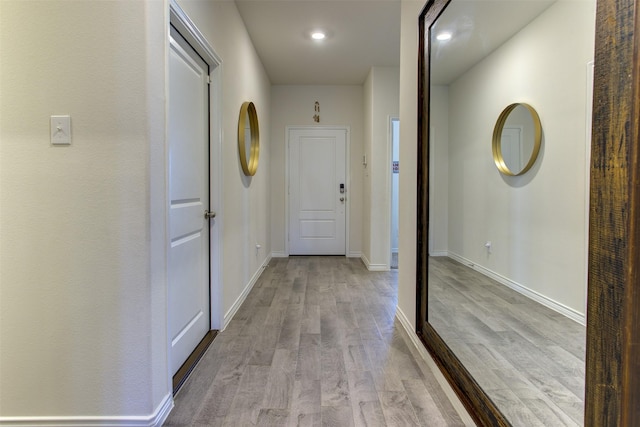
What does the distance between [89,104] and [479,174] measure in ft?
5.95

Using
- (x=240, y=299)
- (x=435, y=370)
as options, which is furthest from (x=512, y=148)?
(x=240, y=299)

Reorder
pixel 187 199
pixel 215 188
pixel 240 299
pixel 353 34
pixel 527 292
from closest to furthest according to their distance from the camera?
pixel 527 292 < pixel 187 199 < pixel 215 188 < pixel 240 299 < pixel 353 34

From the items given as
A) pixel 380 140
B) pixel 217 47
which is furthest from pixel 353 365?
pixel 380 140

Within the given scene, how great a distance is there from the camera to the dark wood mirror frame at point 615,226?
70cm

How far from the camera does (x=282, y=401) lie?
1598 mm

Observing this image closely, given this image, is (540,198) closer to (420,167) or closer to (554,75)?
(554,75)

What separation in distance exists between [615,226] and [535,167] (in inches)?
27.6

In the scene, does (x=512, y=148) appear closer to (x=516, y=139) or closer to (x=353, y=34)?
(x=516, y=139)

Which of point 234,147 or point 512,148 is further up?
point 234,147

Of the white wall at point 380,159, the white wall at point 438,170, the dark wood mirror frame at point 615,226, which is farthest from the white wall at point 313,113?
the dark wood mirror frame at point 615,226

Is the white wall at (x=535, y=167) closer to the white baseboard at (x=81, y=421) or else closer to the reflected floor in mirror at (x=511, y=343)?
the reflected floor in mirror at (x=511, y=343)

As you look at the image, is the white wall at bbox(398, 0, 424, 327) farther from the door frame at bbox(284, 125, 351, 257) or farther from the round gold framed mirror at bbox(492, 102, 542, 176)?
the door frame at bbox(284, 125, 351, 257)

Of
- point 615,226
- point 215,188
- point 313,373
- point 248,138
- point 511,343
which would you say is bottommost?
point 313,373

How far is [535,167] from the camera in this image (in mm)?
1370
